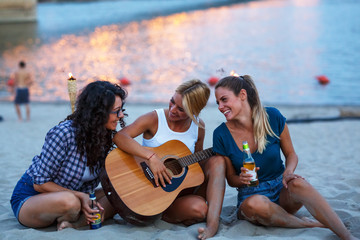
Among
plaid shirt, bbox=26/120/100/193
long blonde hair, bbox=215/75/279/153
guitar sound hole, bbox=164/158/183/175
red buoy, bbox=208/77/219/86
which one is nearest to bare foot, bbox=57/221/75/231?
plaid shirt, bbox=26/120/100/193

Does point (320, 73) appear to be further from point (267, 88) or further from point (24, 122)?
point (24, 122)

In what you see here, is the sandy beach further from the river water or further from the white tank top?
the river water

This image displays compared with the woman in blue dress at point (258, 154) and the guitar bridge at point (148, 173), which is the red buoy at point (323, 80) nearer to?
the woman in blue dress at point (258, 154)

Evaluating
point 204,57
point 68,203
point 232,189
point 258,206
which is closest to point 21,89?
point 232,189

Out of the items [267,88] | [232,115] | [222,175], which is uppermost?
[232,115]

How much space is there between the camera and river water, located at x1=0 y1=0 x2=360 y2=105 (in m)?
15.5

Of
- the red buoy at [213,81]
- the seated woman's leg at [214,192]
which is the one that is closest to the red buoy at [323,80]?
the red buoy at [213,81]

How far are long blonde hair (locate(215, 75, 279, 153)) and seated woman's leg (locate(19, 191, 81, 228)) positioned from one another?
5.11ft

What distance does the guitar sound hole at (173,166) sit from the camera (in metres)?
3.88

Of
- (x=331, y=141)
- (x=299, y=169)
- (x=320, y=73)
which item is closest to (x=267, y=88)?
(x=320, y=73)

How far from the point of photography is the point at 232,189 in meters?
4.82

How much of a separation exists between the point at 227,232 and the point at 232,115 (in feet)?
3.18

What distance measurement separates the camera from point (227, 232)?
11.0 feet

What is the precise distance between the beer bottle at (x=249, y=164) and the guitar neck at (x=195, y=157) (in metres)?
0.55
